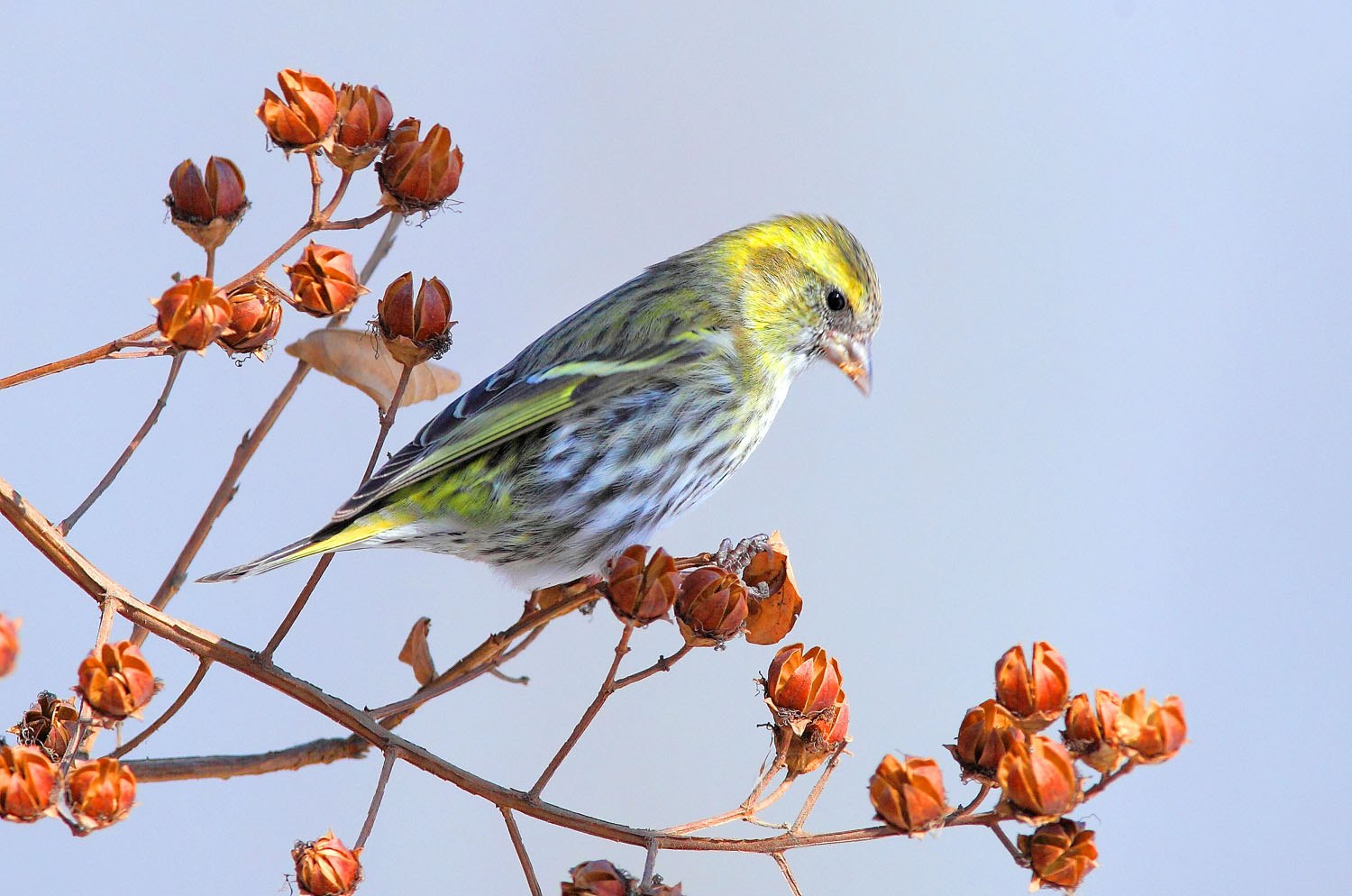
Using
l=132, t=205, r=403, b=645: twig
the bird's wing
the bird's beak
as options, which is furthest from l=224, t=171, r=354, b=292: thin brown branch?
the bird's beak

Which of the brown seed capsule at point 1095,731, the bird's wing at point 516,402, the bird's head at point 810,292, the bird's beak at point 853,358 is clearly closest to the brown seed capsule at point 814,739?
the brown seed capsule at point 1095,731

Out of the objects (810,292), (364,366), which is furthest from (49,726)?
(810,292)

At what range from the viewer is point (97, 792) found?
3.57ft

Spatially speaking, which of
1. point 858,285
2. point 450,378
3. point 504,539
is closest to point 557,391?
point 504,539

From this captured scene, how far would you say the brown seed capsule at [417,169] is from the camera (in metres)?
1.48

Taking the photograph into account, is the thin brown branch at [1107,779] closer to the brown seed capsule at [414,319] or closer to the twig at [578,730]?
the twig at [578,730]

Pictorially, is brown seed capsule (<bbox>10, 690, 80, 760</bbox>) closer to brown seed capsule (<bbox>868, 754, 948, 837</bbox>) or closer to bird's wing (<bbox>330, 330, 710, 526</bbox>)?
bird's wing (<bbox>330, 330, 710, 526</bbox>)

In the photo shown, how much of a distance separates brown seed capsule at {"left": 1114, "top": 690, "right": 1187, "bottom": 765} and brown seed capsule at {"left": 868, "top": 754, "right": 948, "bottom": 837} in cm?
20

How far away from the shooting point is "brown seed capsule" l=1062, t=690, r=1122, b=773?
1.26 m

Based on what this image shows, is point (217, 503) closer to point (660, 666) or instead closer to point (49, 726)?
point (49, 726)

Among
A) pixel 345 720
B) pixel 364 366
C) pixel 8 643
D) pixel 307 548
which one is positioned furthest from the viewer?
pixel 307 548

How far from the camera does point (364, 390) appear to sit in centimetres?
164

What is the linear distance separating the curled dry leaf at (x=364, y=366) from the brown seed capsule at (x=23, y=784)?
604 millimetres

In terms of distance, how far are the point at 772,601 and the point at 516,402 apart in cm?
77
